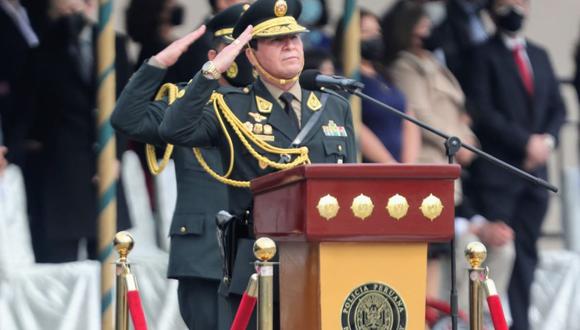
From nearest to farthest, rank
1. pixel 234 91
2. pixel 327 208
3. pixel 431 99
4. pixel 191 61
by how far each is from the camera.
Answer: pixel 327 208 → pixel 234 91 → pixel 191 61 → pixel 431 99

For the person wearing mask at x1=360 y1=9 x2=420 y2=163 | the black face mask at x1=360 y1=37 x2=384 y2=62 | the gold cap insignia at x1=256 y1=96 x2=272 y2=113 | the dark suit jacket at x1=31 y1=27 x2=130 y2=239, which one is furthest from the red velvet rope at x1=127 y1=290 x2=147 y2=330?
the black face mask at x1=360 y1=37 x2=384 y2=62

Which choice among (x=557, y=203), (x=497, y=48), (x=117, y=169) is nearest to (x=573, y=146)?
(x=557, y=203)

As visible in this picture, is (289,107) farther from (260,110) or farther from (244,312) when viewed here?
(244,312)

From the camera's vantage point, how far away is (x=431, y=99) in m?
11.2

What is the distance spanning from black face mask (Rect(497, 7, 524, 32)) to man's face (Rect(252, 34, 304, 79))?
4.27 meters

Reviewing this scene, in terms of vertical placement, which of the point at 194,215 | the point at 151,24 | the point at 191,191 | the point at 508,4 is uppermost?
the point at 508,4

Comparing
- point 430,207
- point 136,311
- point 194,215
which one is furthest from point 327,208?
point 194,215

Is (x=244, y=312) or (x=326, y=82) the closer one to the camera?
(x=244, y=312)

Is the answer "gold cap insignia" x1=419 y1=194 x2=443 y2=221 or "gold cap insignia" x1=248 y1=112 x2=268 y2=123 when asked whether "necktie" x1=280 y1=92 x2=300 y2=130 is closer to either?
"gold cap insignia" x1=248 y1=112 x2=268 y2=123

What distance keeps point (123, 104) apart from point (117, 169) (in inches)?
99.4

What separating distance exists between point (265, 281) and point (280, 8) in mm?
1329

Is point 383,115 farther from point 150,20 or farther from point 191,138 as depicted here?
point 191,138

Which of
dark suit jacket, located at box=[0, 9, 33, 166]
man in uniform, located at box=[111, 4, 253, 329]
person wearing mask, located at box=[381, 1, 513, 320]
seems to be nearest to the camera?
man in uniform, located at box=[111, 4, 253, 329]

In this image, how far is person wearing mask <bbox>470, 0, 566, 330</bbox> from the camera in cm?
1130
